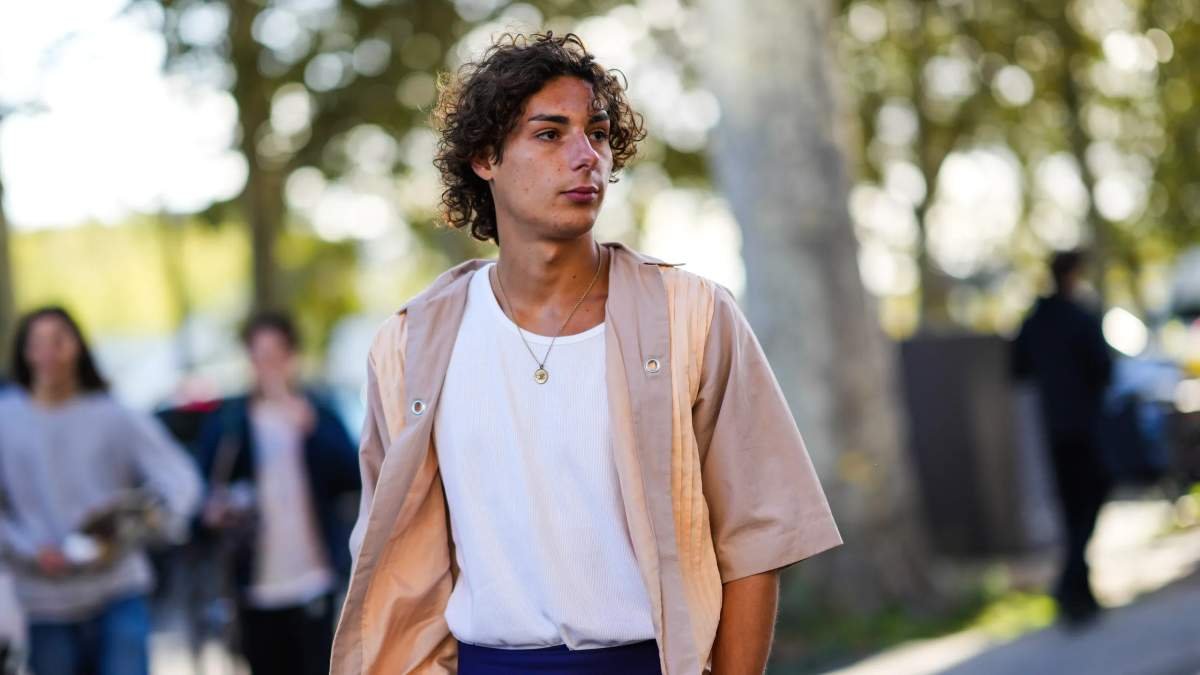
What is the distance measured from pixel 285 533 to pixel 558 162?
4063 millimetres

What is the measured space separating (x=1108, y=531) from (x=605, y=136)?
1322cm

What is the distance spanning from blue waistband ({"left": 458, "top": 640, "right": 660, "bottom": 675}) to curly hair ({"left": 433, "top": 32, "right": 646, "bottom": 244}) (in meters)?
0.87

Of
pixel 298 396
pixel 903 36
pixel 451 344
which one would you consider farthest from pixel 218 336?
pixel 451 344

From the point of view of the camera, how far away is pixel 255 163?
20922mm

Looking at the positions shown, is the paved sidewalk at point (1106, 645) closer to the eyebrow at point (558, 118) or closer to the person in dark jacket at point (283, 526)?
the person in dark jacket at point (283, 526)

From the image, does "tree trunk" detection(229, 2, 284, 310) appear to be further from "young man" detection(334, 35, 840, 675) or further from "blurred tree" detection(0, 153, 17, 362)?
"young man" detection(334, 35, 840, 675)

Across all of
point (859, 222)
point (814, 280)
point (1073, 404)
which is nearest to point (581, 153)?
point (1073, 404)

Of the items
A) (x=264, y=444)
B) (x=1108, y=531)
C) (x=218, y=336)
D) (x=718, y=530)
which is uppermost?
(x=718, y=530)

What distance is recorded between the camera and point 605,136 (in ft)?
10.9

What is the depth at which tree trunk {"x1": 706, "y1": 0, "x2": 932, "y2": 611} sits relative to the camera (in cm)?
1068

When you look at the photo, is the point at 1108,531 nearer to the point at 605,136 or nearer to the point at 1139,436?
the point at 1139,436

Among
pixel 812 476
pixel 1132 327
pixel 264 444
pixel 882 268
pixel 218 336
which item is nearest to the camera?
pixel 812 476

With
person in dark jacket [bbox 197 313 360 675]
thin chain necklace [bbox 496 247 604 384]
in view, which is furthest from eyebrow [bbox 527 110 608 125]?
person in dark jacket [bbox 197 313 360 675]

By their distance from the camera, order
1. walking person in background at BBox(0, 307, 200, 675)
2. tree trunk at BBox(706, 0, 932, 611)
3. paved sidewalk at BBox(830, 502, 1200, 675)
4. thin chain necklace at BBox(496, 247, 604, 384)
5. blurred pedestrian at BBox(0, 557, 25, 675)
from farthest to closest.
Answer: tree trunk at BBox(706, 0, 932, 611) → paved sidewalk at BBox(830, 502, 1200, 675) → walking person in background at BBox(0, 307, 200, 675) → blurred pedestrian at BBox(0, 557, 25, 675) → thin chain necklace at BBox(496, 247, 604, 384)
